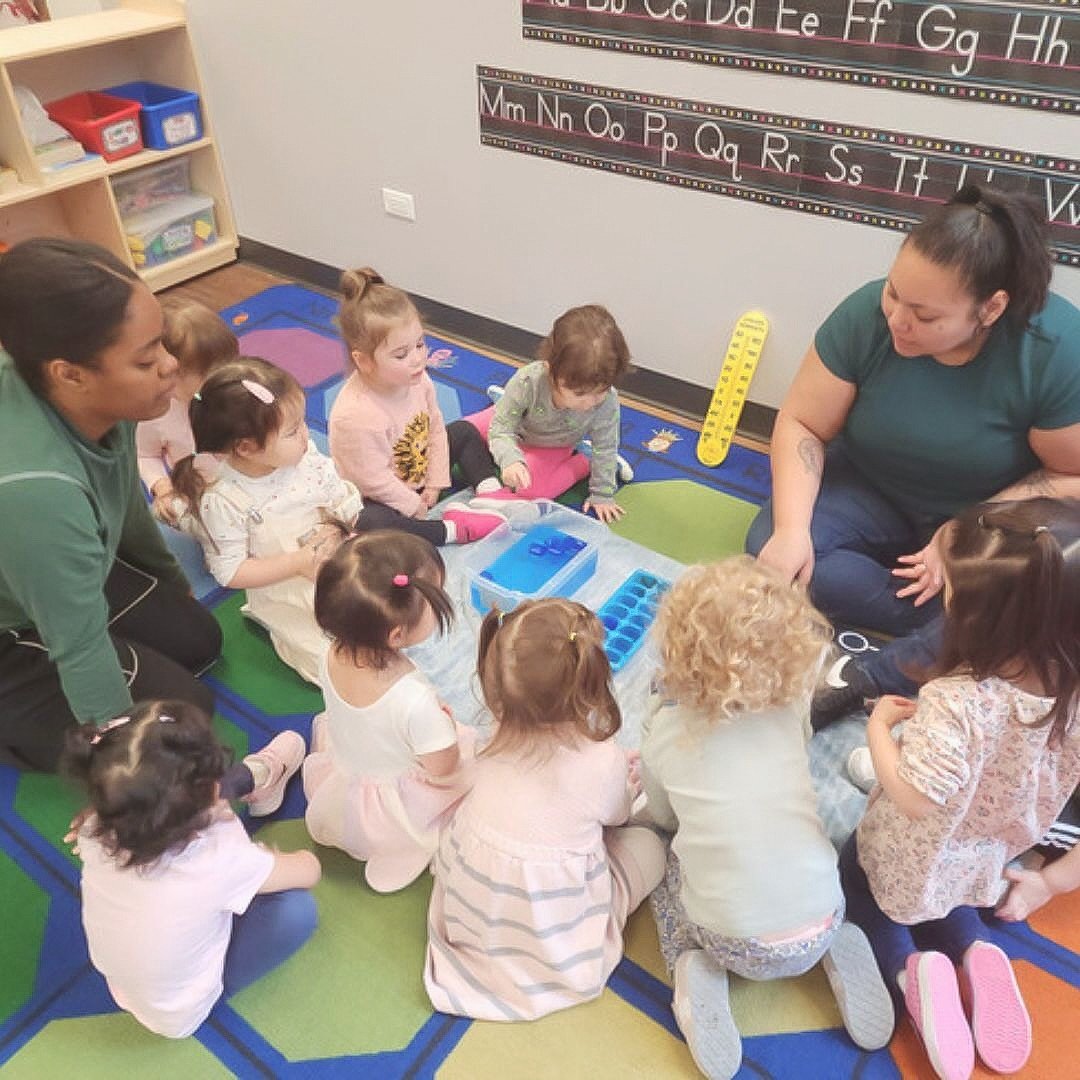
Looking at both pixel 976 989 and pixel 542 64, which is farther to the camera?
pixel 542 64

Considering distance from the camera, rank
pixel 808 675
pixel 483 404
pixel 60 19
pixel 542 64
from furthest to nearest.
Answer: pixel 60 19 → pixel 483 404 → pixel 542 64 → pixel 808 675

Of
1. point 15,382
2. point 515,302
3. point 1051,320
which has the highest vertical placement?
point 15,382

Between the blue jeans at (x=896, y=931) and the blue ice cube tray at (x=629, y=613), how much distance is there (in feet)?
1.92

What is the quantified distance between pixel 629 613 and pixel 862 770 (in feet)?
1.82

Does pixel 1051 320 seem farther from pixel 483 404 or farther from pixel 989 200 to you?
pixel 483 404

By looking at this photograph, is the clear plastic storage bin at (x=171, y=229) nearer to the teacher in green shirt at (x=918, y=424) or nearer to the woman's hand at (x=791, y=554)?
the teacher in green shirt at (x=918, y=424)

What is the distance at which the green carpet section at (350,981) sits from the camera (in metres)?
1.30

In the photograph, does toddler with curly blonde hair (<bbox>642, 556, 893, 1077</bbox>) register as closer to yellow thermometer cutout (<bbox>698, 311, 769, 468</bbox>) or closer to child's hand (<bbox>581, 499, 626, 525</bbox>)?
child's hand (<bbox>581, 499, 626, 525</bbox>)

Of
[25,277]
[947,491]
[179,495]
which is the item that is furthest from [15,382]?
[947,491]

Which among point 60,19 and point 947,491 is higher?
point 60,19

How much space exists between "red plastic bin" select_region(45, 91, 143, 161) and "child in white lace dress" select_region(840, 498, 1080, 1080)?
2874mm

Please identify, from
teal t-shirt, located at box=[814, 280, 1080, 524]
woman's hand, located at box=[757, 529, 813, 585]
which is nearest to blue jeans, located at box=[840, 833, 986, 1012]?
woman's hand, located at box=[757, 529, 813, 585]

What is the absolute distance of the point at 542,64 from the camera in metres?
2.33

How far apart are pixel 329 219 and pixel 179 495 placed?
5.53ft
